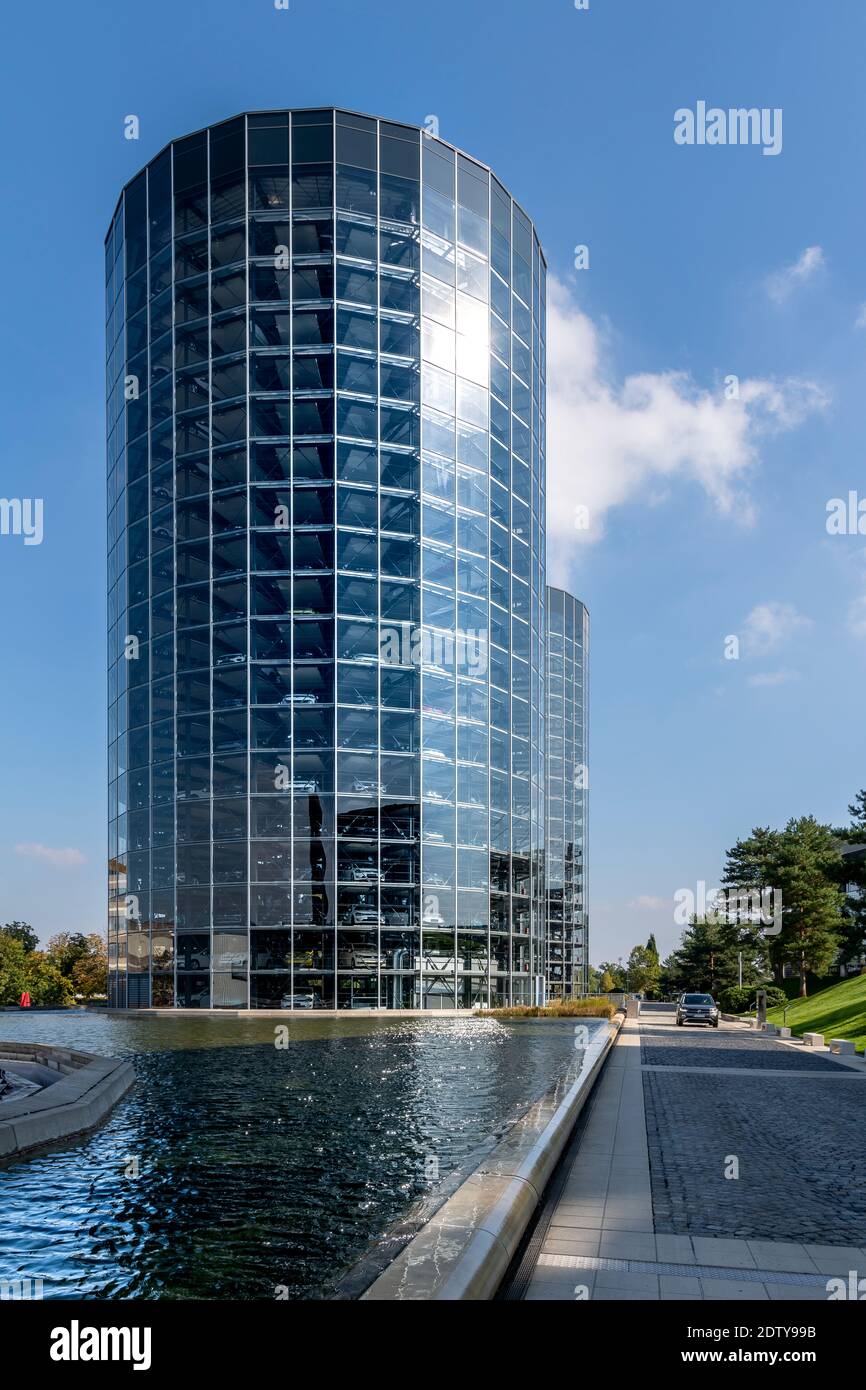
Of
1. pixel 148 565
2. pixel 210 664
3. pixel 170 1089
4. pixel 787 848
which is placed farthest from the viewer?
pixel 787 848

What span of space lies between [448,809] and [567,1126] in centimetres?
3513

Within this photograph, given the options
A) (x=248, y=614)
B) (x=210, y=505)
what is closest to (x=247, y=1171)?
(x=248, y=614)

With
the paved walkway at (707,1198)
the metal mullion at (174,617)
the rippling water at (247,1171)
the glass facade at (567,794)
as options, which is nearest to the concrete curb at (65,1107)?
the rippling water at (247,1171)

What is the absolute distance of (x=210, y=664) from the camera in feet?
154

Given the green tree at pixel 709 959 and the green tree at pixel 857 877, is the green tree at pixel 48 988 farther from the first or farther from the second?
the green tree at pixel 857 877

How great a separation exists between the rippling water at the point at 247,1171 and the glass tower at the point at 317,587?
2385 centimetres

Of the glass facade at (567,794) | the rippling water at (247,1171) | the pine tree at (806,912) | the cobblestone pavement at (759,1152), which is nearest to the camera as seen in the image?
the rippling water at (247,1171)

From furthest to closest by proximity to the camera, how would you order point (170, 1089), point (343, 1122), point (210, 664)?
point (210, 664), point (170, 1089), point (343, 1122)

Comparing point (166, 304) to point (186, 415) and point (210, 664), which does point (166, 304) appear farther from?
point (210, 664)

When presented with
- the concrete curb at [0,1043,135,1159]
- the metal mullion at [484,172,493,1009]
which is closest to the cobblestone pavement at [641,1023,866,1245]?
the concrete curb at [0,1043,135,1159]

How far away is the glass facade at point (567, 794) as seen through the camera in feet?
308
